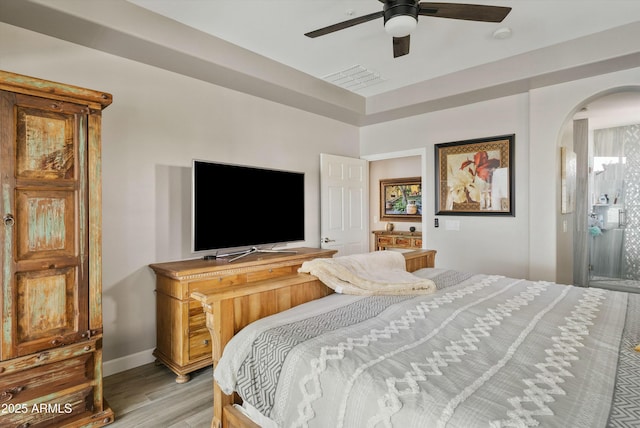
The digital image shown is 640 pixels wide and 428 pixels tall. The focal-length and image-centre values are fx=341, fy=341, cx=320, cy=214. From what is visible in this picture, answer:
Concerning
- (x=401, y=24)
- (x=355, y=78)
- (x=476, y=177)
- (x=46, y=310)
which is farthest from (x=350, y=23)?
(x=476, y=177)

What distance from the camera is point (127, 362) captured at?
9.07 ft

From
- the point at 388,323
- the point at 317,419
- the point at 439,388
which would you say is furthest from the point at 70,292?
the point at 439,388

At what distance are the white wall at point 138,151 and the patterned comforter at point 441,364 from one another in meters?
1.73

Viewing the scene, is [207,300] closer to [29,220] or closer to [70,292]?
[70,292]

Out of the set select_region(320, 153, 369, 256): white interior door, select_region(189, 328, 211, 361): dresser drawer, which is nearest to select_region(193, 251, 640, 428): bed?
select_region(189, 328, 211, 361): dresser drawer

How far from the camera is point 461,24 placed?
2.74 meters

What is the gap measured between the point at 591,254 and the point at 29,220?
7.36 metres

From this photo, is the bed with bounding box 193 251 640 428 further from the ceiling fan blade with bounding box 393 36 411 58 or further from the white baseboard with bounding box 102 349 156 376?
the ceiling fan blade with bounding box 393 36 411 58

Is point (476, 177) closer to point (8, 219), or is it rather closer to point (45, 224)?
point (45, 224)

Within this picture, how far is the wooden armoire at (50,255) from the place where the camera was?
1.76m

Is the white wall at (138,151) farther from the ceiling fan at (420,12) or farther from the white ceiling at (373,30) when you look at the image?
the ceiling fan at (420,12)

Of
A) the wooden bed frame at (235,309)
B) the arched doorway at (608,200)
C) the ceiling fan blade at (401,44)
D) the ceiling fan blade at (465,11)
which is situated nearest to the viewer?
the wooden bed frame at (235,309)

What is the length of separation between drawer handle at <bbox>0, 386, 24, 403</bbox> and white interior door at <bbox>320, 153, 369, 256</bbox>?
10.1ft

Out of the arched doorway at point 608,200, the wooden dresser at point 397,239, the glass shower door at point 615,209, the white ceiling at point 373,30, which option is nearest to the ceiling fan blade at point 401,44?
the white ceiling at point 373,30
